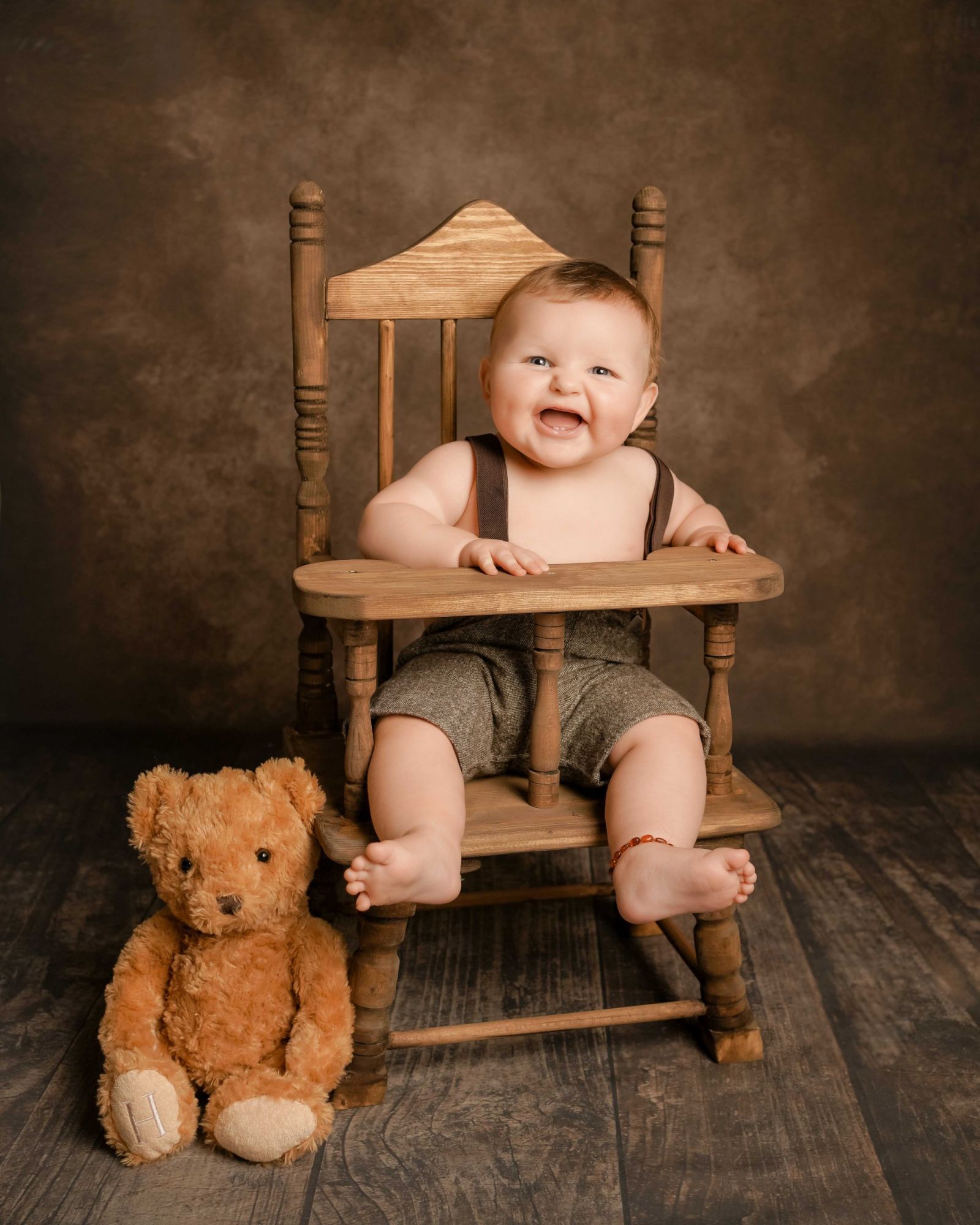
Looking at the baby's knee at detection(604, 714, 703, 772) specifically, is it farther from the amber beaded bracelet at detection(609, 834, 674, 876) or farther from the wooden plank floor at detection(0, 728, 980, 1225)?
the wooden plank floor at detection(0, 728, 980, 1225)

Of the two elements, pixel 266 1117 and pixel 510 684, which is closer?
pixel 266 1117

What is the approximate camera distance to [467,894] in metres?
2.07

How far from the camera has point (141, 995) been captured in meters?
1.63

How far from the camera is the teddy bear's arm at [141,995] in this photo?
159cm

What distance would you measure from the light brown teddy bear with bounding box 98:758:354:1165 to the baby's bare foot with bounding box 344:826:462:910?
0.57ft

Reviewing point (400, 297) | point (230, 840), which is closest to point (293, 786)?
point (230, 840)

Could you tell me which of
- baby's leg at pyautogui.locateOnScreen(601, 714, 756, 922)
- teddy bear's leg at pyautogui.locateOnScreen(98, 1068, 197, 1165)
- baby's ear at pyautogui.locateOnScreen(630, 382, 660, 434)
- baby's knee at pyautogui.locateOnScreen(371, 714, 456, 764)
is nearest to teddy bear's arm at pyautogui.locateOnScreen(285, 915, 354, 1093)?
teddy bear's leg at pyautogui.locateOnScreen(98, 1068, 197, 1165)

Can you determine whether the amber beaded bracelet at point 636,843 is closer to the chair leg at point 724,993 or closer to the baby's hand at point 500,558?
the chair leg at point 724,993

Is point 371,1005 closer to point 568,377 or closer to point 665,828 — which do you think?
point 665,828

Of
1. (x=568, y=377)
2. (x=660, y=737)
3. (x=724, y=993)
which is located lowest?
(x=724, y=993)

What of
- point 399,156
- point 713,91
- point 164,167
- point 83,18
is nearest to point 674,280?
point 713,91

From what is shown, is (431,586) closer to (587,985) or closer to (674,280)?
(587,985)

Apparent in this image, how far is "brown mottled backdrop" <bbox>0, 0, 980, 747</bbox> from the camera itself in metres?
2.57

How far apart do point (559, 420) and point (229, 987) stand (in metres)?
0.82
